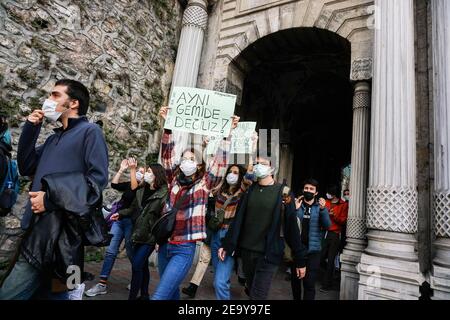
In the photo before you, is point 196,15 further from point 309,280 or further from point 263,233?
point 309,280

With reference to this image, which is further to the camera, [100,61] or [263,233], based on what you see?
[100,61]

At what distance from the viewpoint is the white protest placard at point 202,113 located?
332cm

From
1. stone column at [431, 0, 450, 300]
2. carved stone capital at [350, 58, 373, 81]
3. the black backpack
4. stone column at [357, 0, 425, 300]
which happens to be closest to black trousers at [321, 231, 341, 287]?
stone column at [357, 0, 425, 300]

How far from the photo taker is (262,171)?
3.27m

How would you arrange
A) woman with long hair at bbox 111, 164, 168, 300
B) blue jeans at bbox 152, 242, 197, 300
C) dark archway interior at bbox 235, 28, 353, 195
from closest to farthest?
blue jeans at bbox 152, 242, 197, 300 → woman with long hair at bbox 111, 164, 168, 300 → dark archway interior at bbox 235, 28, 353, 195

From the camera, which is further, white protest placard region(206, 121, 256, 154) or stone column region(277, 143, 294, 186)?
stone column region(277, 143, 294, 186)

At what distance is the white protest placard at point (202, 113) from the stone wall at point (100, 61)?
110 inches

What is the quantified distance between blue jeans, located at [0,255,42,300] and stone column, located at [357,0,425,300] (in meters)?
3.78

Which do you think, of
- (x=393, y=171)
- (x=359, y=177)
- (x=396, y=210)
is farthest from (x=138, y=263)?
(x=359, y=177)

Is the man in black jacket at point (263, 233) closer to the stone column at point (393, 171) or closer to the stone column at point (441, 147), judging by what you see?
the stone column at point (393, 171)

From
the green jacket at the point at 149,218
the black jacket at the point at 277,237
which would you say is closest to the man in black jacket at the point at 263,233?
the black jacket at the point at 277,237

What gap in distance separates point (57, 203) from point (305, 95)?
34.0ft

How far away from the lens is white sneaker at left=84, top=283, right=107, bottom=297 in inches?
145

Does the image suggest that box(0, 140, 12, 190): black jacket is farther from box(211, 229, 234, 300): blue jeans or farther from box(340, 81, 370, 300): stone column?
box(340, 81, 370, 300): stone column
